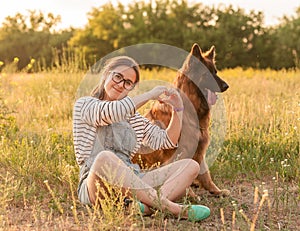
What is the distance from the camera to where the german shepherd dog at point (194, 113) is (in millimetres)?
4164

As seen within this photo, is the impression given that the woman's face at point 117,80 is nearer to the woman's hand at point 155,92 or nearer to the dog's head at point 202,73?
the woman's hand at point 155,92

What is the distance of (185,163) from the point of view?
11.9 ft

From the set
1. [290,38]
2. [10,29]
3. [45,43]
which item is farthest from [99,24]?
[290,38]

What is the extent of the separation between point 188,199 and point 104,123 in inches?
38.4

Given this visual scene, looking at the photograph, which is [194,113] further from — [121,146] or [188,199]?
[121,146]

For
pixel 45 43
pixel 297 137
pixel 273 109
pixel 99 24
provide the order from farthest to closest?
pixel 45 43, pixel 99 24, pixel 273 109, pixel 297 137

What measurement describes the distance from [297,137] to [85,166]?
2334mm

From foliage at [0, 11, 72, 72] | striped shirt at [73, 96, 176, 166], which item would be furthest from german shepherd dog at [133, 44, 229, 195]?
foliage at [0, 11, 72, 72]

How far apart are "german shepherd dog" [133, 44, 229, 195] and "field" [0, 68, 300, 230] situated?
356 millimetres

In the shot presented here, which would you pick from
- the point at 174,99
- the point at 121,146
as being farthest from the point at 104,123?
the point at 174,99

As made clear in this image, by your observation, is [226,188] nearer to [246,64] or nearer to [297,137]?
[297,137]

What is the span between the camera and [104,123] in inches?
136

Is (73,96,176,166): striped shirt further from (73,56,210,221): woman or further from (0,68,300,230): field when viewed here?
(0,68,300,230): field

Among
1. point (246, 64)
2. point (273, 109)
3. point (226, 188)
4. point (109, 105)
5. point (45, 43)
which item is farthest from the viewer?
point (45, 43)
